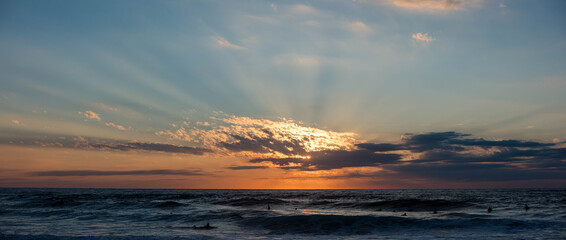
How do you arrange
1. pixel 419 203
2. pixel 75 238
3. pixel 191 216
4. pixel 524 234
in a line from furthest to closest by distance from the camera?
1. pixel 419 203
2. pixel 191 216
3. pixel 524 234
4. pixel 75 238

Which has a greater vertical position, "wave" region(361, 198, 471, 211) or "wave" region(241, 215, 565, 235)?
"wave" region(241, 215, 565, 235)

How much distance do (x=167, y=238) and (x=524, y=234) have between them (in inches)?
939

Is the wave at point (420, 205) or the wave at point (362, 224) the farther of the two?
the wave at point (420, 205)

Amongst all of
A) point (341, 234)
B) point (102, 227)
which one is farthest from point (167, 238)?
point (341, 234)

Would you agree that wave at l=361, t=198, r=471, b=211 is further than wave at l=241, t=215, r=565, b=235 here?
Yes

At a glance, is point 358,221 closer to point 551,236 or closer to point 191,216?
point 551,236

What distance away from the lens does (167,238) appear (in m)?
21.6

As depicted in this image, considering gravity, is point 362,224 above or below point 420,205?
above

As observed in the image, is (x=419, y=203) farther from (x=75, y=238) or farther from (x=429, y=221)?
(x=75, y=238)

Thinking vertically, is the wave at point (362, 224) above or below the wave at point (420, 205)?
above

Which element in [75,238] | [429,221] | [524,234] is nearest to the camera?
[75,238]

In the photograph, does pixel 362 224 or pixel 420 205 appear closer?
pixel 362 224

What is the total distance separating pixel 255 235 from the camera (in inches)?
938

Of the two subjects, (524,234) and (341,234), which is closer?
(524,234)
